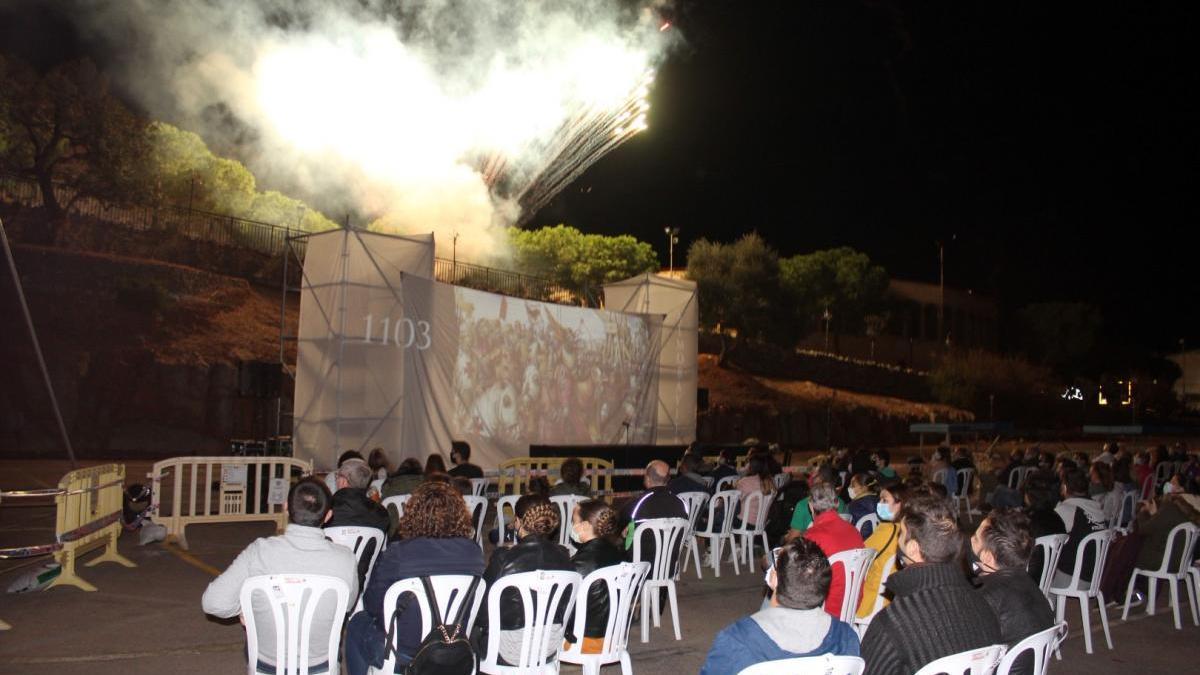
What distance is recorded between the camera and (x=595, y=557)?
419 centimetres

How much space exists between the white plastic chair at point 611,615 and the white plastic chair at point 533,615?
35 centimetres

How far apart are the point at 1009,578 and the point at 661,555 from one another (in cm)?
260

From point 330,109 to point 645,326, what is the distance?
57.8 feet

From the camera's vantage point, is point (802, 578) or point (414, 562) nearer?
point (802, 578)

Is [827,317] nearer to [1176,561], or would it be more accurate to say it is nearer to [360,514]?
[1176,561]

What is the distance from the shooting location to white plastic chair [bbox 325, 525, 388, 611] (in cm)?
491

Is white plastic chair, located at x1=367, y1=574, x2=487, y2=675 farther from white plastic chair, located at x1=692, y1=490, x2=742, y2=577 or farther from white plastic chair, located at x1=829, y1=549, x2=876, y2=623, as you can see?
white plastic chair, located at x1=692, y1=490, x2=742, y2=577

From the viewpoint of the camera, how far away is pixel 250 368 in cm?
1290

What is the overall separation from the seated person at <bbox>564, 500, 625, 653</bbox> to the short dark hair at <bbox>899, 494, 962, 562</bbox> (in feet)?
4.50

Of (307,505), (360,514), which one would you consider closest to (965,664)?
(307,505)

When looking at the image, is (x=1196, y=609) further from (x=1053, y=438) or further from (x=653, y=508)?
(x=1053, y=438)

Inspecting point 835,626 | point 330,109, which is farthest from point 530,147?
point 835,626

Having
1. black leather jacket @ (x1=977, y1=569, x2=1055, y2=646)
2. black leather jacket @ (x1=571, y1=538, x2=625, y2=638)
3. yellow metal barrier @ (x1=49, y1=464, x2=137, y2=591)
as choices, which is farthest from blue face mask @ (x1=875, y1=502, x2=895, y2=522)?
yellow metal barrier @ (x1=49, y1=464, x2=137, y2=591)

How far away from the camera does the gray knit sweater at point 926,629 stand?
9.43ft
